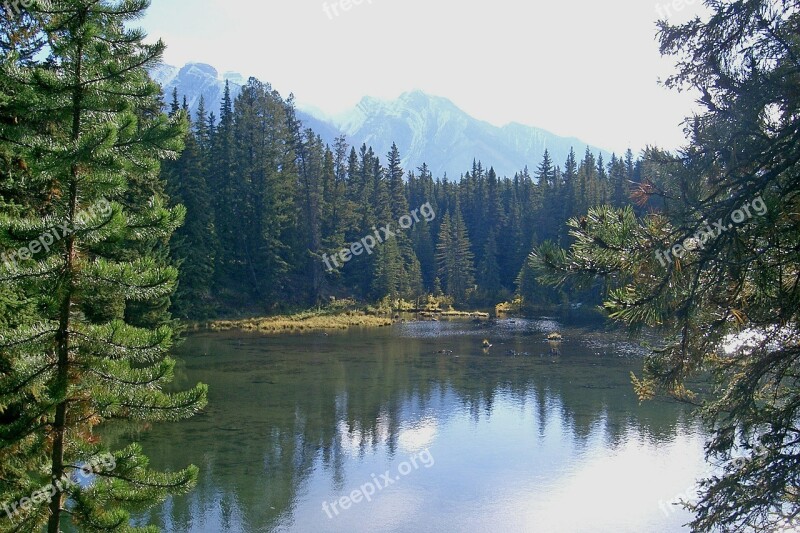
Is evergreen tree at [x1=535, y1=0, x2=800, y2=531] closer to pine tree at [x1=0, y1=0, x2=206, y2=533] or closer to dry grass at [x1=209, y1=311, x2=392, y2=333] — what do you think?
pine tree at [x1=0, y1=0, x2=206, y2=533]

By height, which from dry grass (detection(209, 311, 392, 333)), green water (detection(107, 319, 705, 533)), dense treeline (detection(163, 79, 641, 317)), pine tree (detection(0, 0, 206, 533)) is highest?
dense treeline (detection(163, 79, 641, 317))

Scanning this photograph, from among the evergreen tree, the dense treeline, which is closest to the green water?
the evergreen tree

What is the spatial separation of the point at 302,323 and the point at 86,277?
1613 inches

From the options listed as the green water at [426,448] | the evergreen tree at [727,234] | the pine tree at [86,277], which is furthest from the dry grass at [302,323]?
the evergreen tree at [727,234]

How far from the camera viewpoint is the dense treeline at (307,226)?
46562 millimetres

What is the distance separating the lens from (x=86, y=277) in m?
4.68

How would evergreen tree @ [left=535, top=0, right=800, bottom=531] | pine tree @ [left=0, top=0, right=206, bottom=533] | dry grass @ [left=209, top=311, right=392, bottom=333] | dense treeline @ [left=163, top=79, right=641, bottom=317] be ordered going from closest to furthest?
pine tree @ [left=0, top=0, right=206, bottom=533], evergreen tree @ [left=535, top=0, right=800, bottom=531], dry grass @ [left=209, top=311, right=392, bottom=333], dense treeline @ [left=163, top=79, right=641, bottom=317]

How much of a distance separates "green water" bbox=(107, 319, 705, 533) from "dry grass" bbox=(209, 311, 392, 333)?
13.1 meters

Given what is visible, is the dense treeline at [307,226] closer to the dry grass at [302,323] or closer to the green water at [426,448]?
the dry grass at [302,323]

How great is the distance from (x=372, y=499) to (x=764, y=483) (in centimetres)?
1018

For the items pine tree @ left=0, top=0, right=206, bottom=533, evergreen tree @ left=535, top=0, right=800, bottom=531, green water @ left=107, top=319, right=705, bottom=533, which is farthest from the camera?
green water @ left=107, top=319, right=705, bottom=533

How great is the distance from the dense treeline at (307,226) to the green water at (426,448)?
1645cm

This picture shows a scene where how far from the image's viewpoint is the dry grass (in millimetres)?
42719

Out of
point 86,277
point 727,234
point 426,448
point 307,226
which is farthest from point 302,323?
point 727,234
